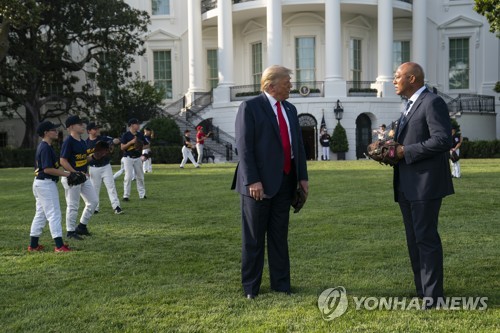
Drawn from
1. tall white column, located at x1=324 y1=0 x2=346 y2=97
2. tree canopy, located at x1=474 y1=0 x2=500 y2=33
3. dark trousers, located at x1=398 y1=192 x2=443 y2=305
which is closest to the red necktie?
dark trousers, located at x1=398 y1=192 x2=443 y2=305

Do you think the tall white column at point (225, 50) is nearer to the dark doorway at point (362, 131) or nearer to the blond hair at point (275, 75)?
the dark doorway at point (362, 131)

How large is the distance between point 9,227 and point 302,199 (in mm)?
6589

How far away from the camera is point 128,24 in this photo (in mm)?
31391

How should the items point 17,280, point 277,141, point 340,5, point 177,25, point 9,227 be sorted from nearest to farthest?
point 277,141 → point 17,280 → point 9,227 → point 340,5 → point 177,25

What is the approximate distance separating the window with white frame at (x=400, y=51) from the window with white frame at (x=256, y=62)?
914cm

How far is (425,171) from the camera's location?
4.87 m

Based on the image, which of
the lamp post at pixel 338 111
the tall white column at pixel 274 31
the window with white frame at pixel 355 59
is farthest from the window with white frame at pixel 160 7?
the lamp post at pixel 338 111

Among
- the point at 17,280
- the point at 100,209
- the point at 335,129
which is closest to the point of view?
the point at 17,280

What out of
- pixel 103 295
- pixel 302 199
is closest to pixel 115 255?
pixel 103 295

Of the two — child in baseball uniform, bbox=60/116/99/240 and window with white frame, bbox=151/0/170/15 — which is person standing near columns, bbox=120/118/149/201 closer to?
child in baseball uniform, bbox=60/116/99/240

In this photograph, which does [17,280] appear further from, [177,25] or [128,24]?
[177,25]

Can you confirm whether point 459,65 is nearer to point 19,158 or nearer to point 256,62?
point 256,62

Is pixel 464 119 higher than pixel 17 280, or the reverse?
pixel 464 119

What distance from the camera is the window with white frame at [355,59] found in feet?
119
